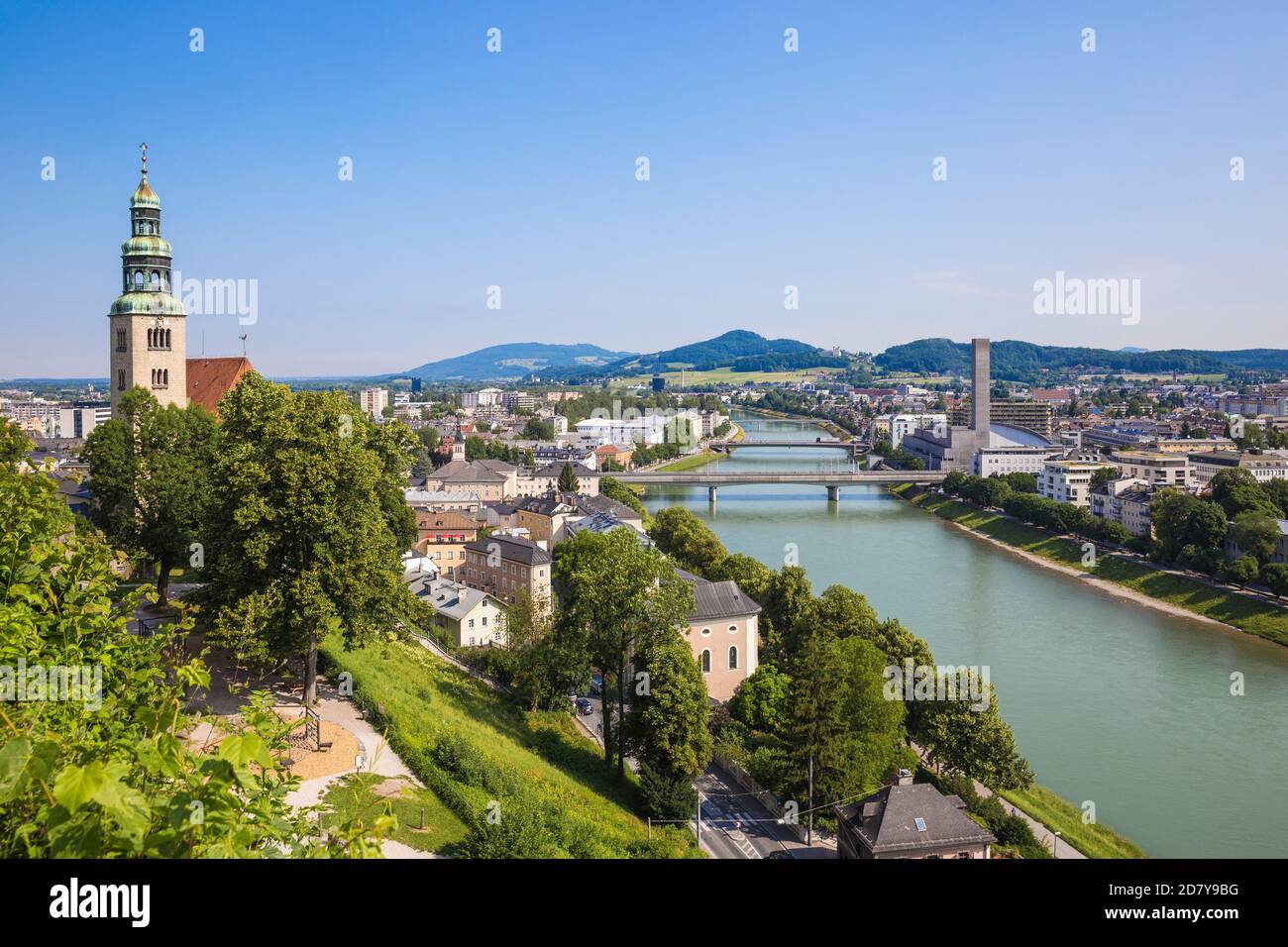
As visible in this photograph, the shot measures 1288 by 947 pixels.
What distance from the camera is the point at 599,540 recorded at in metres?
10.7

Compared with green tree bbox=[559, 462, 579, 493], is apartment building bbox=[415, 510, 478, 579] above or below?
below

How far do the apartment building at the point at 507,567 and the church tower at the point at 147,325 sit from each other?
6246mm

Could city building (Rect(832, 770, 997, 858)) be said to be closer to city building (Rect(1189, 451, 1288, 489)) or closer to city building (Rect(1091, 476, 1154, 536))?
city building (Rect(1091, 476, 1154, 536))

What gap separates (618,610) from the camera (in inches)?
397

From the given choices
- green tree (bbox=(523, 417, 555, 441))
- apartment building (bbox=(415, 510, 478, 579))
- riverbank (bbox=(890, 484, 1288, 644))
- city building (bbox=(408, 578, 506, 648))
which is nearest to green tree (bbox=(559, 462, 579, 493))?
apartment building (bbox=(415, 510, 478, 579))

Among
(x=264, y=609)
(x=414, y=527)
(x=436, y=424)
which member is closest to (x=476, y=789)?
(x=264, y=609)

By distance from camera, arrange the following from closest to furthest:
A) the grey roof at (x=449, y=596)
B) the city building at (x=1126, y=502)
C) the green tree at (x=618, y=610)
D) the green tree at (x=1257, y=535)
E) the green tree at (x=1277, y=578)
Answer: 1. the green tree at (x=618, y=610)
2. the grey roof at (x=449, y=596)
3. the green tree at (x=1277, y=578)
4. the green tree at (x=1257, y=535)
5. the city building at (x=1126, y=502)

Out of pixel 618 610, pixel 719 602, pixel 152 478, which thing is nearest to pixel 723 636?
pixel 719 602

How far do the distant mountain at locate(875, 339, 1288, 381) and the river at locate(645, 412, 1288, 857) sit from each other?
93194 millimetres

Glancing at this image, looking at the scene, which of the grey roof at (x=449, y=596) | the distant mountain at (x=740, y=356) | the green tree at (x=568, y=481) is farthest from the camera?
the distant mountain at (x=740, y=356)

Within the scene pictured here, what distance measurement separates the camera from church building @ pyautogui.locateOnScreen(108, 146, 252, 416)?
14609mm

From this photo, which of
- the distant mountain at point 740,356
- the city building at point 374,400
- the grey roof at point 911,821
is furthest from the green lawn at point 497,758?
the distant mountain at point 740,356

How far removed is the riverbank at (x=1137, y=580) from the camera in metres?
18.6

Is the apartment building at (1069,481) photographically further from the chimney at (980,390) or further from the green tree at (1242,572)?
the chimney at (980,390)
